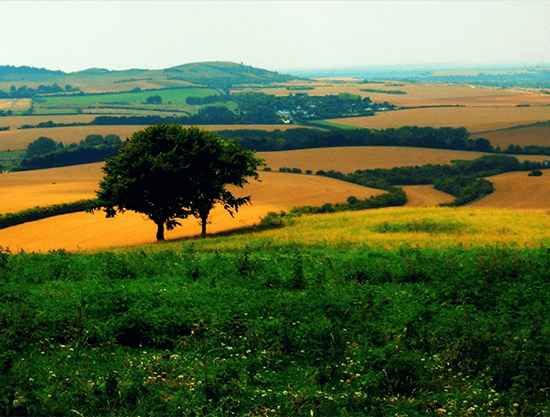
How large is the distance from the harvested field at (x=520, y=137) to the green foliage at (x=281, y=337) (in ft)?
386

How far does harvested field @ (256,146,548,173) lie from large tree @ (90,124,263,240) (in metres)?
66.4

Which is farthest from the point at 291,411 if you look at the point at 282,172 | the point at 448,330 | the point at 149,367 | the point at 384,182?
the point at 282,172

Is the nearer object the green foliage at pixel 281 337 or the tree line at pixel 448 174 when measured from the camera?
the green foliage at pixel 281 337

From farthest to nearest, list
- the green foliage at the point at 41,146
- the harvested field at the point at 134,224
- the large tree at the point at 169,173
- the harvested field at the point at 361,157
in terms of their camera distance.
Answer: the green foliage at the point at 41,146
the harvested field at the point at 361,157
the harvested field at the point at 134,224
the large tree at the point at 169,173

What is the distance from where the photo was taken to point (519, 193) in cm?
8212

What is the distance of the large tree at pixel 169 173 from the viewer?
39.7 meters

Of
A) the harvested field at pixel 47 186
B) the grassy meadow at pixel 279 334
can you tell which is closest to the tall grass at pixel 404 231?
the grassy meadow at pixel 279 334

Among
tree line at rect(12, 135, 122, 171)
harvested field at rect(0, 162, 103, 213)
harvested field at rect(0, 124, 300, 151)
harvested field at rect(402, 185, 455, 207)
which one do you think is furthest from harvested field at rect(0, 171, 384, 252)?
harvested field at rect(0, 124, 300, 151)

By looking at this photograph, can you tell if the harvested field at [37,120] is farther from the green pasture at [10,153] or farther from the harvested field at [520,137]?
the harvested field at [520,137]

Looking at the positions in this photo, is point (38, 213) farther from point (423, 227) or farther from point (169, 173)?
point (423, 227)

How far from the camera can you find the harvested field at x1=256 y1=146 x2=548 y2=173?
112m

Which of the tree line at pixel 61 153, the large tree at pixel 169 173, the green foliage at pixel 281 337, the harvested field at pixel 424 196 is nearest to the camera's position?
the green foliage at pixel 281 337

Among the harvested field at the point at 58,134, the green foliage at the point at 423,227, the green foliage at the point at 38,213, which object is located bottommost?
the green foliage at the point at 38,213

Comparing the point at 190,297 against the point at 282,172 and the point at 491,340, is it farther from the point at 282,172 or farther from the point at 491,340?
the point at 282,172
